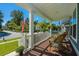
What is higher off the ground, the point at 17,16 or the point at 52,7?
the point at 17,16

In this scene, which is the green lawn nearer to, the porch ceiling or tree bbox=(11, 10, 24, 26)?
the porch ceiling

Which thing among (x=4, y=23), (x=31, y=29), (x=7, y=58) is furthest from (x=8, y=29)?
(x=7, y=58)

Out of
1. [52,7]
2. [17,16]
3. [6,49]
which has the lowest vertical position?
[6,49]

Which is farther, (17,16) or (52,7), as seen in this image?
(17,16)

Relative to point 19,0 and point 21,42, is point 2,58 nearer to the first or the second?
point 19,0

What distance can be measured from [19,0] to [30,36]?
4417 millimetres

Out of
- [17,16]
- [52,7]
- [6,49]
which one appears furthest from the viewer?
[17,16]

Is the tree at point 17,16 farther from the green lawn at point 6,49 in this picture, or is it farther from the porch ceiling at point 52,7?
the porch ceiling at point 52,7

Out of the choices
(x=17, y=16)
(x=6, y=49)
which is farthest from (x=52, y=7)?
(x=17, y=16)

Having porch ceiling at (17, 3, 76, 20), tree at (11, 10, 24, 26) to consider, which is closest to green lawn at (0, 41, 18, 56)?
porch ceiling at (17, 3, 76, 20)

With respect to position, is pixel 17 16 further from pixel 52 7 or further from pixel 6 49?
pixel 52 7

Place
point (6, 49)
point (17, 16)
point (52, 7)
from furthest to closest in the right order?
point (17, 16) → point (6, 49) → point (52, 7)

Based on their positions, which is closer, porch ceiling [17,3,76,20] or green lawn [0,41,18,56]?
porch ceiling [17,3,76,20]

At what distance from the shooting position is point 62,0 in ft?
20.4
